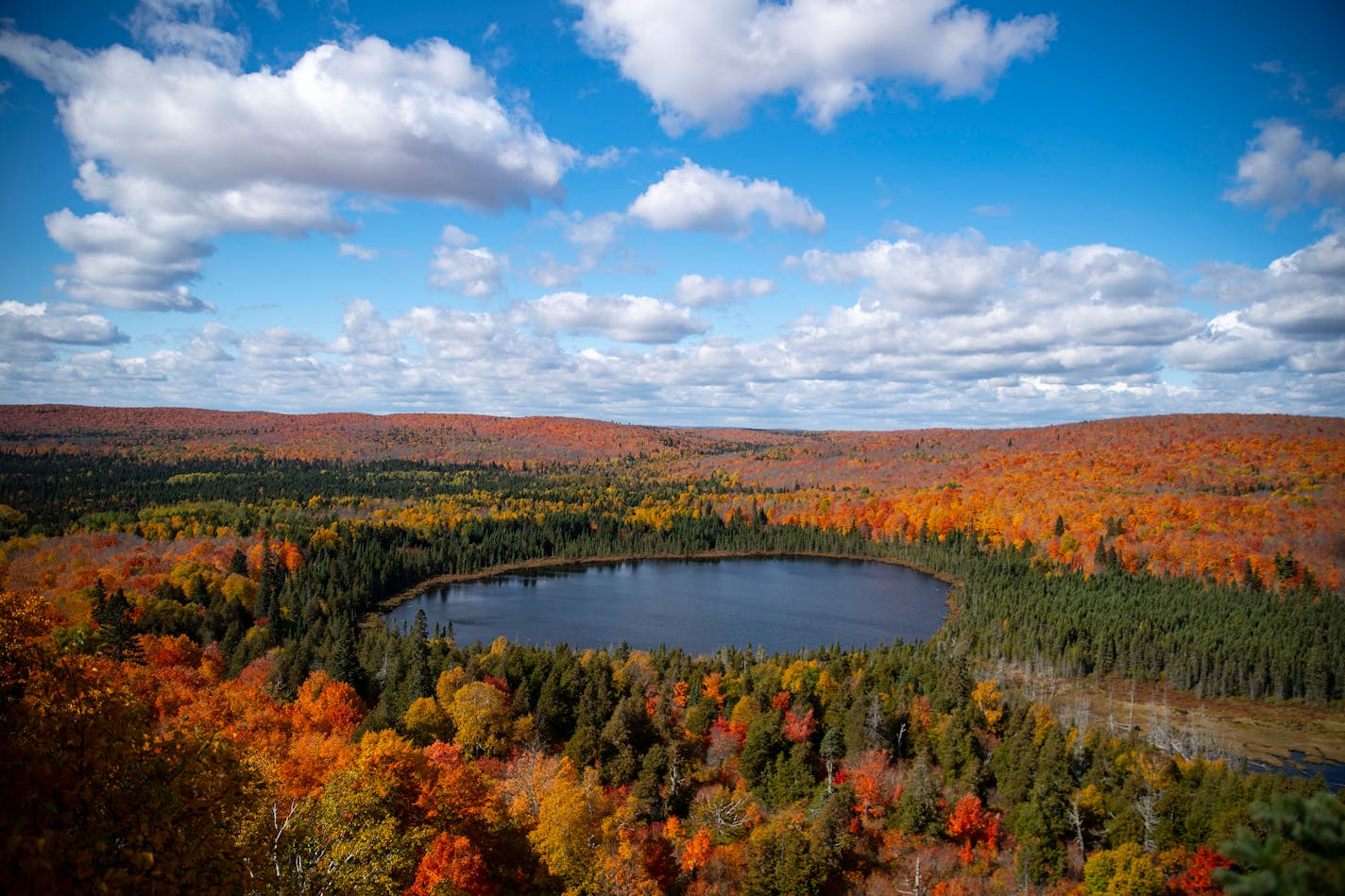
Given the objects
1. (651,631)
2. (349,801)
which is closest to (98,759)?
(349,801)

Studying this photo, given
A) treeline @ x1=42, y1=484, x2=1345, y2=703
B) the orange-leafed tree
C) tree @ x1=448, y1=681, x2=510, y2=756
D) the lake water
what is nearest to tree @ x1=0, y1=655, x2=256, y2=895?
tree @ x1=448, y1=681, x2=510, y2=756

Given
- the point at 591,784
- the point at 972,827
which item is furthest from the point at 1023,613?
the point at 591,784

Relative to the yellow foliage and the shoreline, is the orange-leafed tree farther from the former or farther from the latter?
the shoreline

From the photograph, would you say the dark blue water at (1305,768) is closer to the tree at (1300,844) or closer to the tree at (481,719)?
the tree at (481,719)

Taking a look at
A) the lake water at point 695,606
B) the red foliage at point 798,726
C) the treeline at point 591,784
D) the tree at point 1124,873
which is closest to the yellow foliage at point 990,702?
the treeline at point 591,784

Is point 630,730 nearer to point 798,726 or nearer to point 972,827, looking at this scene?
point 798,726

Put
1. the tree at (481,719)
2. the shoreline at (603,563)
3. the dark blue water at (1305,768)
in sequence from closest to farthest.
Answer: the tree at (481,719) → the dark blue water at (1305,768) → the shoreline at (603,563)
